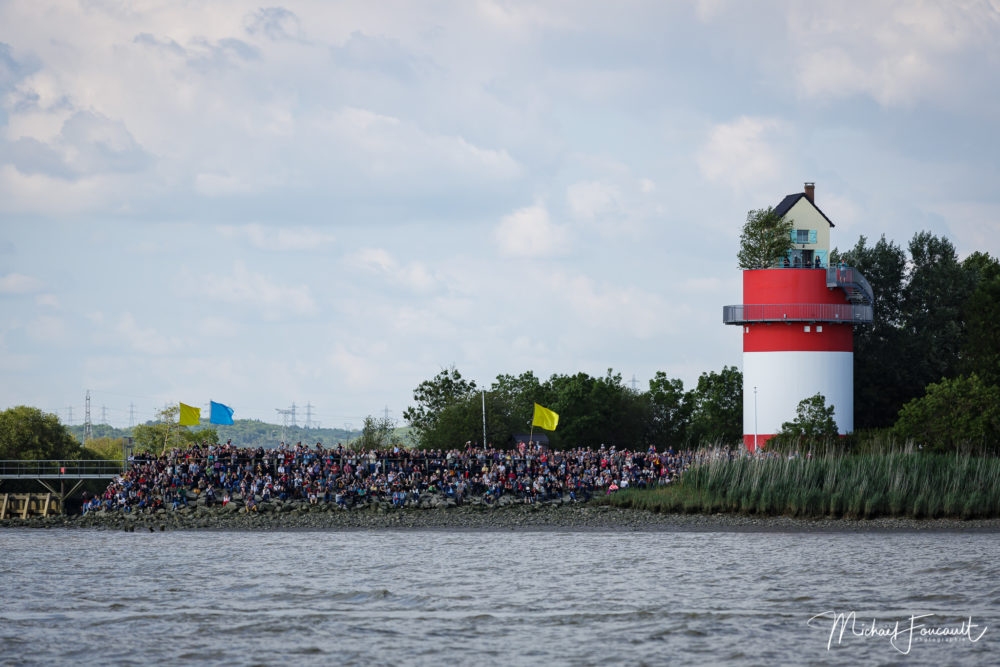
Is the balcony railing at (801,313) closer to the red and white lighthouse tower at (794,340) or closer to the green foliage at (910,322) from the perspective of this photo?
the red and white lighthouse tower at (794,340)

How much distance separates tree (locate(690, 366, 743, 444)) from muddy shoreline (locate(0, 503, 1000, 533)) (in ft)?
72.9

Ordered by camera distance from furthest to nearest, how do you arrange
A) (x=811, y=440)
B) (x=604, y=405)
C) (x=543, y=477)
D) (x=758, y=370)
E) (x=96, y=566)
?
(x=604, y=405) < (x=758, y=370) < (x=811, y=440) < (x=543, y=477) < (x=96, y=566)

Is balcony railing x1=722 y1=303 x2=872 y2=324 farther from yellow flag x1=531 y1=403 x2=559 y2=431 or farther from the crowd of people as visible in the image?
the crowd of people

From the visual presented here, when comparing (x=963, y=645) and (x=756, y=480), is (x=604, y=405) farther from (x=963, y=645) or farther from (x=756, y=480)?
(x=963, y=645)

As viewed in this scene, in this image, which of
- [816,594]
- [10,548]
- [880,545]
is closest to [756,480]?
[880,545]

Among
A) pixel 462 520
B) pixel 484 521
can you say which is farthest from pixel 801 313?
pixel 462 520

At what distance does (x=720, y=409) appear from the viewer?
72.1 metres

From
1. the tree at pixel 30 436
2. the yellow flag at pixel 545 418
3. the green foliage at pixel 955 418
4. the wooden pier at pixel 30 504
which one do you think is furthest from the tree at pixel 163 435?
the green foliage at pixel 955 418

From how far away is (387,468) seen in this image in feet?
177

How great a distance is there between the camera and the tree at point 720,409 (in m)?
70.8

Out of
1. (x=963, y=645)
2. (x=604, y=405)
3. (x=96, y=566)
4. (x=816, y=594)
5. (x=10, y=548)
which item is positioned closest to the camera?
(x=963, y=645)

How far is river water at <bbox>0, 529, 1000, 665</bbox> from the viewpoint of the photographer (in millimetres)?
22109

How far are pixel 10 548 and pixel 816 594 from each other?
28490 millimetres

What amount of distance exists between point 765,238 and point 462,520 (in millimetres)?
26748
